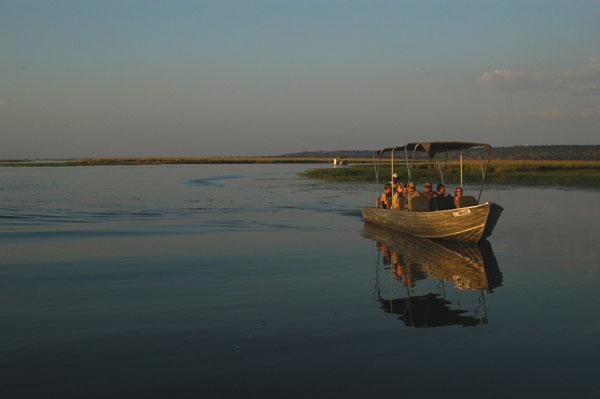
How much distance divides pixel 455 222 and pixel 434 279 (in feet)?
20.2

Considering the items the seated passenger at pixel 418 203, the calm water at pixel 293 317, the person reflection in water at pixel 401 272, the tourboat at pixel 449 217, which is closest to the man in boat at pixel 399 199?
the tourboat at pixel 449 217

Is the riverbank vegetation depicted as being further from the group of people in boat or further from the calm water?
the calm water

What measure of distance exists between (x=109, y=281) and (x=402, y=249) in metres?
9.31

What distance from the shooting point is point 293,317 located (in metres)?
9.88

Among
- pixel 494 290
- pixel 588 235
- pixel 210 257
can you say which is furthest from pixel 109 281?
pixel 588 235

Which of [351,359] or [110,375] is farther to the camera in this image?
[351,359]

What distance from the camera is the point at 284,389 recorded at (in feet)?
22.3

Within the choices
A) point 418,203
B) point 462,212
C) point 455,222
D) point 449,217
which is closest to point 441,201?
point 418,203

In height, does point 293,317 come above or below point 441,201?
below

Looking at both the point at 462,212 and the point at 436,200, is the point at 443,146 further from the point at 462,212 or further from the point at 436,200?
the point at 462,212

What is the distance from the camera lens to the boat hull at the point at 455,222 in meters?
18.3

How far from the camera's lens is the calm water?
7078 mm

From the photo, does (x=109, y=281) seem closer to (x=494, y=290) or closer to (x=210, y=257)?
(x=210, y=257)

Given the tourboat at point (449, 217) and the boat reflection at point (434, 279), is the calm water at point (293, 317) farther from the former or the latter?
the tourboat at point (449, 217)
